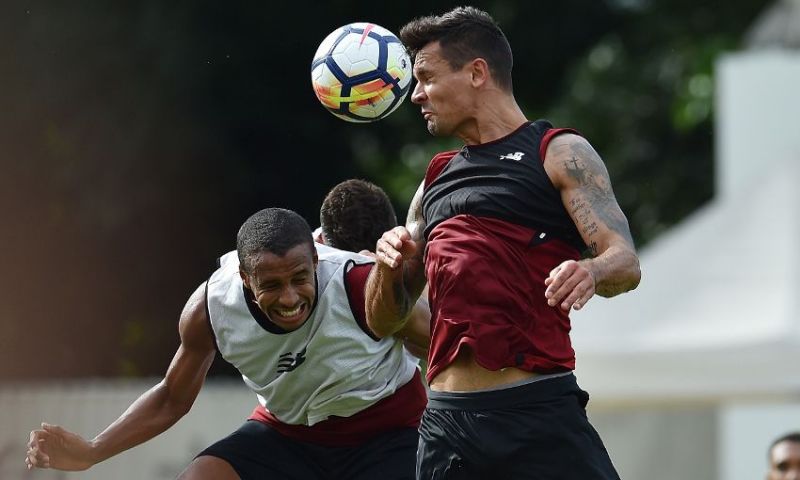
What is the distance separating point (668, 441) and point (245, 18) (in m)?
6.88

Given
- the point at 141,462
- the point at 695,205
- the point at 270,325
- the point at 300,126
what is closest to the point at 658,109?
the point at 695,205

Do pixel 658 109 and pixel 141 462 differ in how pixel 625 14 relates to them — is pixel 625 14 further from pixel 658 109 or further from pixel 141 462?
pixel 141 462

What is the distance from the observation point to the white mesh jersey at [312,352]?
6.32 metres

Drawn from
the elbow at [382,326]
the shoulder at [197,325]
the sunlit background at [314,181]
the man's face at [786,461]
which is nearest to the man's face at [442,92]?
the elbow at [382,326]

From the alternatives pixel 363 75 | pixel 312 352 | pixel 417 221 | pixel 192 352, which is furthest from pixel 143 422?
pixel 363 75

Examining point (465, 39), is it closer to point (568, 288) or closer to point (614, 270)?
point (614, 270)

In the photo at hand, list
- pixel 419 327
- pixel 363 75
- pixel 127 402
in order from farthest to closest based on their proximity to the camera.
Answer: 1. pixel 127 402
2. pixel 363 75
3. pixel 419 327

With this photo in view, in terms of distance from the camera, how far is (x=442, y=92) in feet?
18.5

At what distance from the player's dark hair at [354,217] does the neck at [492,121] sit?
132cm

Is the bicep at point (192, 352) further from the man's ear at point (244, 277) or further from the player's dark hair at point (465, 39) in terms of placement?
the player's dark hair at point (465, 39)

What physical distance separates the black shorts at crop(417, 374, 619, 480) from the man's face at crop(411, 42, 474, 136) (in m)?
1.00

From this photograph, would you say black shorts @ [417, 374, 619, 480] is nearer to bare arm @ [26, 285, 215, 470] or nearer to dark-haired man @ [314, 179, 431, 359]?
bare arm @ [26, 285, 215, 470]

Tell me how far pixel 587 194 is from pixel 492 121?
0.53 meters

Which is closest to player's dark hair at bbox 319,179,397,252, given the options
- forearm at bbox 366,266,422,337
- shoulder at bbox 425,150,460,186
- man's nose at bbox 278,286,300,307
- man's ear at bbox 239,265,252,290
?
man's ear at bbox 239,265,252,290
